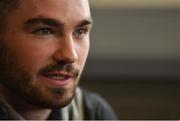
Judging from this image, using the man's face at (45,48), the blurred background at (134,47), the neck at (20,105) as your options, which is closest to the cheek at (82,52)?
the man's face at (45,48)

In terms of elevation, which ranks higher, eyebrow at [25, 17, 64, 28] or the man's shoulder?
eyebrow at [25, 17, 64, 28]

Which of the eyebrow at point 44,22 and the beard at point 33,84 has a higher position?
the eyebrow at point 44,22

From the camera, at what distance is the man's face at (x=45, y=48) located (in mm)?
916

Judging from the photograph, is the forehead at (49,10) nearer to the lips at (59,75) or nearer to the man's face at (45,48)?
the man's face at (45,48)

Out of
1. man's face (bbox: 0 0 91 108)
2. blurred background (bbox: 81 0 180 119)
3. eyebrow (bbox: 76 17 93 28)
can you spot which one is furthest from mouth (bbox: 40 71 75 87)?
blurred background (bbox: 81 0 180 119)

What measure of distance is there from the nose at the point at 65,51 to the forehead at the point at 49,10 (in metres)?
0.04

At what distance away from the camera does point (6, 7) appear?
94 centimetres

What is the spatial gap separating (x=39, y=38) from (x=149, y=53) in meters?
1.02

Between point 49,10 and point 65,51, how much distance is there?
0.09 meters

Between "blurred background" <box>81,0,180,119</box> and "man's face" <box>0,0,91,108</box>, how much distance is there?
90 centimetres

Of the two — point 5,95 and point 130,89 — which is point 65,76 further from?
point 130,89

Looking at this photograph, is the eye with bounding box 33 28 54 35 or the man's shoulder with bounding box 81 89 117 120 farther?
the man's shoulder with bounding box 81 89 117 120

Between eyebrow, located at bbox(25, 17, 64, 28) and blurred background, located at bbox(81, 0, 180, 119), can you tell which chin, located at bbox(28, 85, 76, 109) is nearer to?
eyebrow, located at bbox(25, 17, 64, 28)

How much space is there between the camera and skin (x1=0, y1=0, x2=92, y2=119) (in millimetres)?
916
